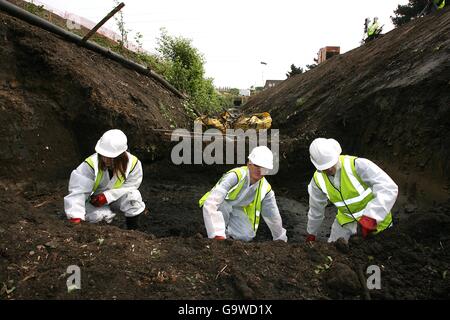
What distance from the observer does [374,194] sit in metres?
3.67

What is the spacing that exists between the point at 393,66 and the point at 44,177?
6551 millimetres

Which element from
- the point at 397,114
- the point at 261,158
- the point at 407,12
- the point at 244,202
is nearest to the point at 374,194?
the point at 261,158

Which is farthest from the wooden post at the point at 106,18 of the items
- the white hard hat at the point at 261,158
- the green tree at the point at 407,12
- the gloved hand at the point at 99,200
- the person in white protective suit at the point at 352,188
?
the green tree at the point at 407,12

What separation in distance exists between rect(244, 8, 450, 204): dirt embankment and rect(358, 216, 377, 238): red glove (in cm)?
155

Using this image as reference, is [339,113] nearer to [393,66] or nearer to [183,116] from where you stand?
[393,66]

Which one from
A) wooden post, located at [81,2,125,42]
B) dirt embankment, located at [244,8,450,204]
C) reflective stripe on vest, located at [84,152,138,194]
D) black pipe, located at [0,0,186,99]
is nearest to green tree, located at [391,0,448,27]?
dirt embankment, located at [244,8,450,204]

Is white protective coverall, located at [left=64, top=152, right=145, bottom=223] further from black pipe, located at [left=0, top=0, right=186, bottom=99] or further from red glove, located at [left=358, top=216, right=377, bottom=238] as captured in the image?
black pipe, located at [left=0, top=0, right=186, bottom=99]

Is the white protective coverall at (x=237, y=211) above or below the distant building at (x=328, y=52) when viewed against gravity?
below

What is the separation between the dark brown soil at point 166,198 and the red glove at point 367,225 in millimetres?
179

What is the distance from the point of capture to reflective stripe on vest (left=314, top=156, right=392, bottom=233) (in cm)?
386

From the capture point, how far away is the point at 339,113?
706cm

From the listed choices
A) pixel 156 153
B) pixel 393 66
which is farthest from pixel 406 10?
pixel 156 153

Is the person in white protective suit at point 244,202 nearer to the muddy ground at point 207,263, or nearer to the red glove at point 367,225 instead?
the muddy ground at point 207,263

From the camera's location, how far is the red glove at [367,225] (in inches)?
140
